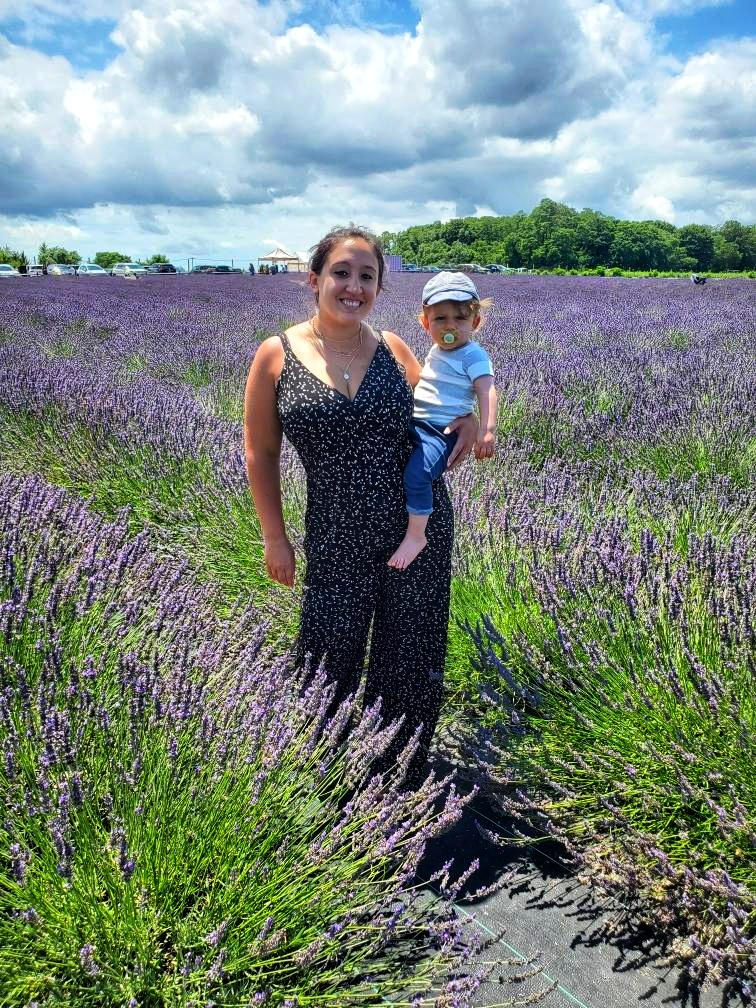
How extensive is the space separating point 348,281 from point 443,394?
0.40 meters

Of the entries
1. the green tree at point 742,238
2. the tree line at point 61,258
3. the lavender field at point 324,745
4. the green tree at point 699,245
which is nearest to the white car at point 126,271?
the tree line at point 61,258

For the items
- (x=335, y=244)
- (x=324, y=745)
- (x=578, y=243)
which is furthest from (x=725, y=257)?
(x=324, y=745)

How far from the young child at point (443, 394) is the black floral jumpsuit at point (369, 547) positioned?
0.18 feet

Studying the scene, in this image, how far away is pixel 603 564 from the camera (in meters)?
1.96

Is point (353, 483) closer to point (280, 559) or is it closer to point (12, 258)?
point (280, 559)

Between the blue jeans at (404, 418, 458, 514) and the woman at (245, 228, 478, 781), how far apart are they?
4 cm

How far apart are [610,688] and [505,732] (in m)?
0.36

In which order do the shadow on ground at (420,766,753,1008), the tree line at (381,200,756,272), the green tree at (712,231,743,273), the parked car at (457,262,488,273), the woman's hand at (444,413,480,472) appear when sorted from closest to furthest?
1. the shadow on ground at (420,766,753,1008)
2. the woman's hand at (444,413,480,472)
3. the parked car at (457,262,488,273)
4. the tree line at (381,200,756,272)
5. the green tree at (712,231,743,273)

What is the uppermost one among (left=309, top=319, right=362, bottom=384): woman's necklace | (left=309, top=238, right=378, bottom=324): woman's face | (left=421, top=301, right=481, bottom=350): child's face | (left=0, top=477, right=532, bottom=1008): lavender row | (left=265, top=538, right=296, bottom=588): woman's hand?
(left=309, top=238, right=378, bottom=324): woman's face

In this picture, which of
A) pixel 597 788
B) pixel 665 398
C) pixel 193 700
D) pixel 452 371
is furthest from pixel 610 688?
pixel 665 398

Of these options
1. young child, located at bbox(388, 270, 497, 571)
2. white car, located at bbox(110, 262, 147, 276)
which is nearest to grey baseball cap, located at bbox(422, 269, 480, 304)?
young child, located at bbox(388, 270, 497, 571)

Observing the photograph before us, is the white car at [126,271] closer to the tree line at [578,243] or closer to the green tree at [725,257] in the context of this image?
the tree line at [578,243]

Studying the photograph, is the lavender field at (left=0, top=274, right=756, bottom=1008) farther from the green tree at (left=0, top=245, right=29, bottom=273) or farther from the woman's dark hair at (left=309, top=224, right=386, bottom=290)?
the green tree at (left=0, top=245, right=29, bottom=273)

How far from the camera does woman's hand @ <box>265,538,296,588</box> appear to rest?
197cm
